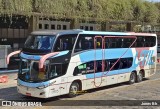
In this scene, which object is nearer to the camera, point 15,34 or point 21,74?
point 21,74

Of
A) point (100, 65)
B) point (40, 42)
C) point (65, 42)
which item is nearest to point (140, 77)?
point (100, 65)

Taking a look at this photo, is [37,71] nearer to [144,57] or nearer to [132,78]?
[132,78]

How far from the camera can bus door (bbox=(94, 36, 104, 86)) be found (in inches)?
664

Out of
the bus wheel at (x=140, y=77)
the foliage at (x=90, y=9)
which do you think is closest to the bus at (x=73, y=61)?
the bus wheel at (x=140, y=77)

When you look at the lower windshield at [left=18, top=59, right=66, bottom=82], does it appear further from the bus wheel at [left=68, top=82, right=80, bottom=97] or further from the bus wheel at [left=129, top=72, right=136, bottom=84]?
the bus wheel at [left=129, top=72, right=136, bottom=84]

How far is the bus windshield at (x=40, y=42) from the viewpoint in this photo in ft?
47.2

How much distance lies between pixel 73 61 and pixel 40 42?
1.82 m

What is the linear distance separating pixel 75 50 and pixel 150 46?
8363mm

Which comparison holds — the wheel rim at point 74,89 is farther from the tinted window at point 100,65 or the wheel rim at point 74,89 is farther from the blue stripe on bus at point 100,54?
the blue stripe on bus at point 100,54

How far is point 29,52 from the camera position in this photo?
47.7 feet

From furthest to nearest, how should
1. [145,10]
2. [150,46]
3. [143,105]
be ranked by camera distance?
[145,10]
[150,46]
[143,105]

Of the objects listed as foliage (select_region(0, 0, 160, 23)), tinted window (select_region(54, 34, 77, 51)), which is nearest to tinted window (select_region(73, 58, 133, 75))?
tinted window (select_region(54, 34, 77, 51))

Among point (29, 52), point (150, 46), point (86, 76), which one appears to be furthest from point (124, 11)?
point (29, 52)

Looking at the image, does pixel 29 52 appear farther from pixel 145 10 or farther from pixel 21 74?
pixel 145 10
